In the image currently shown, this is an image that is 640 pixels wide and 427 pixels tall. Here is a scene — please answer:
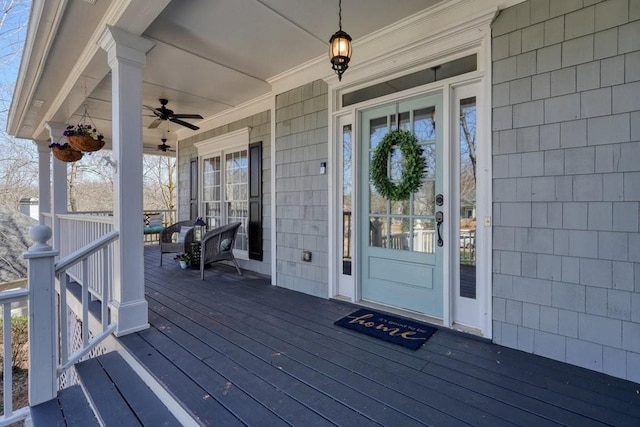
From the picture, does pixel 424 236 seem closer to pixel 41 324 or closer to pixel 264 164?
pixel 264 164

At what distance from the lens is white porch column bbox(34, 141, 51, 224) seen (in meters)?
5.97

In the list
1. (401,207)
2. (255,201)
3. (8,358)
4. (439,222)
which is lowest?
(8,358)

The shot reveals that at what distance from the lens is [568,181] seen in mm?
2049

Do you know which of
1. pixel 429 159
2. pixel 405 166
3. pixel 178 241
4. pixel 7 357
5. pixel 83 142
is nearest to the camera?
pixel 7 357

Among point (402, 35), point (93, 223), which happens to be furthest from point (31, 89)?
point (402, 35)

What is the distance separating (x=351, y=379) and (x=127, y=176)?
236cm

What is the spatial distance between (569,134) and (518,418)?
1.79 m

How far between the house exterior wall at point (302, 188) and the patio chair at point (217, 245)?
903 millimetres

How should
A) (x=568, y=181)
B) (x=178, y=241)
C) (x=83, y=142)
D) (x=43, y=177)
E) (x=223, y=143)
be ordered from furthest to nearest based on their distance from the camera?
(x=43, y=177) < (x=223, y=143) < (x=178, y=241) < (x=83, y=142) < (x=568, y=181)

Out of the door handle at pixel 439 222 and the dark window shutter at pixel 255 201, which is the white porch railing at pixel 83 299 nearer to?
the dark window shutter at pixel 255 201

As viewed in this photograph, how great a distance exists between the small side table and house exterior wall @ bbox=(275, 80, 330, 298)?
1.72 metres

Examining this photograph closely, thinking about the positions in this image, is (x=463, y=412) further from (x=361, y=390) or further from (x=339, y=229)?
(x=339, y=229)

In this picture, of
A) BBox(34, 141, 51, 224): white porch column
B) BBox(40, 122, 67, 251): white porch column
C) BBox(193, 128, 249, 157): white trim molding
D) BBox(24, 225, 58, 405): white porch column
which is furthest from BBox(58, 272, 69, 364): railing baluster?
BBox(34, 141, 51, 224): white porch column

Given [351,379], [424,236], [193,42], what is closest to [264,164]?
[193,42]
